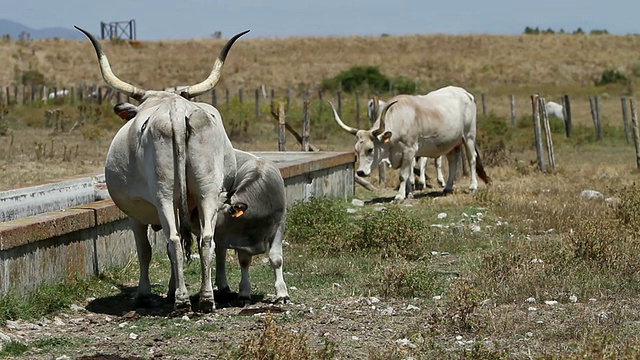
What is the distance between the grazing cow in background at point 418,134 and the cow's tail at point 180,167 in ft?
29.7

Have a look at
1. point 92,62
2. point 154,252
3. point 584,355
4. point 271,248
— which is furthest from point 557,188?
point 92,62

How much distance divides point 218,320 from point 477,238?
Answer: 17.2ft

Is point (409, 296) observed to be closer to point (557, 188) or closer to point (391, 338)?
point (391, 338)

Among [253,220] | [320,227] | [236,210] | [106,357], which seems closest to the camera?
[106,357]

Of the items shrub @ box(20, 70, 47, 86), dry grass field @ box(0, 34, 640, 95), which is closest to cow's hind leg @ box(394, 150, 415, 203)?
dry grass field @ box(0, 34, 640, 95)

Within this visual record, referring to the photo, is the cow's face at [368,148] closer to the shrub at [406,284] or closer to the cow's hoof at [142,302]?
the shrub at [406,284]

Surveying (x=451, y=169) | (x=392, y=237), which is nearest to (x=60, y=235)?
(x=392, y=237)

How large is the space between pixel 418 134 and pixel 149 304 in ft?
31.7

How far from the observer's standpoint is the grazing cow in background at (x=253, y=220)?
358 inches

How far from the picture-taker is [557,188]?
59.6 ft

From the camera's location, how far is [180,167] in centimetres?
828

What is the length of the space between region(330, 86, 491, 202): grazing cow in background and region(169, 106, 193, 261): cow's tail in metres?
9.06

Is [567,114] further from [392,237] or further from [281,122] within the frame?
[392,237]

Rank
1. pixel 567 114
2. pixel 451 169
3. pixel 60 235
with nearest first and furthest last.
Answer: pixel 60 235
pixel 451 169
pixel 567 114
